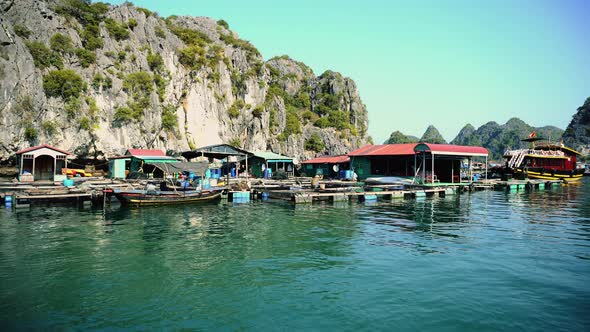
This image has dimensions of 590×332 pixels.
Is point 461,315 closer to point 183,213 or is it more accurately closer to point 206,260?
A: point 206,260

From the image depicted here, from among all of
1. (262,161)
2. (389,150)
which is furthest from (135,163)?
(389,150)

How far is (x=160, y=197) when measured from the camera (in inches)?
934

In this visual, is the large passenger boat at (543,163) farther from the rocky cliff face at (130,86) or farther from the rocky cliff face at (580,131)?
the rocky cliff face at (580,131)

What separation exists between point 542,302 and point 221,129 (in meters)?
55.2

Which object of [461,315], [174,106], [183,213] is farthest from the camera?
[174,106]

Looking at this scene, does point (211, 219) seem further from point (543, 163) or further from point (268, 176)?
point (543, 163)

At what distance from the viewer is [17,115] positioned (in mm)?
39438

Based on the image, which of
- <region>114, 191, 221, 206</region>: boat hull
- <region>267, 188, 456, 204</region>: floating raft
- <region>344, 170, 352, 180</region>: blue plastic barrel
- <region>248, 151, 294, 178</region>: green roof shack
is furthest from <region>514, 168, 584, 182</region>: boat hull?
<region>114, 191, 221, 206</region>: boat hull

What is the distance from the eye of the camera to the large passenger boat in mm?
47375

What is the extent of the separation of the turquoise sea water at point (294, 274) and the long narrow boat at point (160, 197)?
4.46 meters

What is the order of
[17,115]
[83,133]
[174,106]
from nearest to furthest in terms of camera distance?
[17,115] → [83,133] → [174,106]

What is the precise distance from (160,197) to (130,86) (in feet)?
102

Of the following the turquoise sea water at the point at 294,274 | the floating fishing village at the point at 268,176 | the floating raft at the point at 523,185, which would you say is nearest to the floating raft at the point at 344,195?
the floating fishing village at the point at 268,176

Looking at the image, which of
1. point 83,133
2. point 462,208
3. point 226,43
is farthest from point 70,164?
point 462,208
